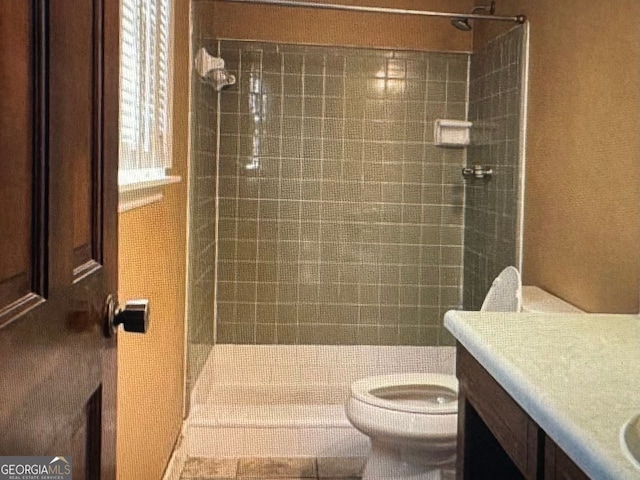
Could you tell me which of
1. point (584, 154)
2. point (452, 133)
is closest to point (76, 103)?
point (584, 154)

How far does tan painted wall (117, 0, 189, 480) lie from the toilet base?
2.28 feet

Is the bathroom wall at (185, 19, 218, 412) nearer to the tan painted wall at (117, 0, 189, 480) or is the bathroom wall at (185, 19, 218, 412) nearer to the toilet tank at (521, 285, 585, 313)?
the tan painted wall at (117, 0, 189, 480)

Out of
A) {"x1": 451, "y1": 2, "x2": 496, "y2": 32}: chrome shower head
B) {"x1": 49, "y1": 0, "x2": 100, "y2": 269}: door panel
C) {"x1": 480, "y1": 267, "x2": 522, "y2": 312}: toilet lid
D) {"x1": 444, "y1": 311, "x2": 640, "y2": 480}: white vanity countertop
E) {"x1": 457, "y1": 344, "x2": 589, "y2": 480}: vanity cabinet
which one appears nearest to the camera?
{"x1": 49, "y1": 0, "x2": 100, "y2": 269}: door panel

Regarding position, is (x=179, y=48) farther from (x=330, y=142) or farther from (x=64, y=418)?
(x=64, y=418)

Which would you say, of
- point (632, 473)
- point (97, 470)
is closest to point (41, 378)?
point (97, 470)

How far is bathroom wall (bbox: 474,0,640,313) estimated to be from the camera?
7.10ft

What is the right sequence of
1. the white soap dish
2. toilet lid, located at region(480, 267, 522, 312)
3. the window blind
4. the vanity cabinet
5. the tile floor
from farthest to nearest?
the white soap dish, the tile floor, toilet lid, located at region(480, 267, 522, 312), the window blind, the vanity cabinet

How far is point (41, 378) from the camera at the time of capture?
0.77 m

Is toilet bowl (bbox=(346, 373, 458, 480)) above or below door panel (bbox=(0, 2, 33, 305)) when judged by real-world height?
below

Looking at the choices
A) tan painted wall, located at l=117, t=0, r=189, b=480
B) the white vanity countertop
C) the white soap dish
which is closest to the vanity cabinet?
the white vanity countertop

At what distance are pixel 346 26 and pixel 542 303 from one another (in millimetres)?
1740

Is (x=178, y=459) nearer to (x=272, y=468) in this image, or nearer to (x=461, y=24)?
(x=272, y=468)

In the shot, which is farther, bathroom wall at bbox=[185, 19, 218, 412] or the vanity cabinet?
bathroom wall at bbox=[185, 19, 218, 412]

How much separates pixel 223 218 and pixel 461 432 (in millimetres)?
2023
